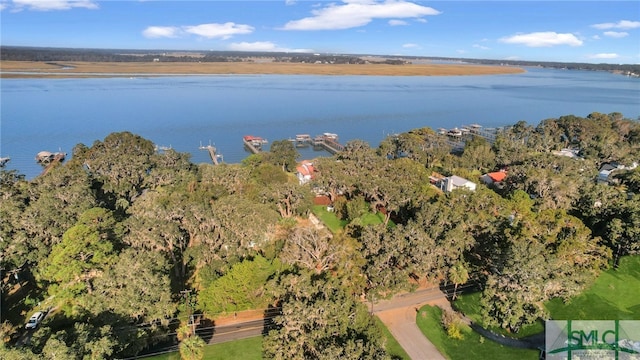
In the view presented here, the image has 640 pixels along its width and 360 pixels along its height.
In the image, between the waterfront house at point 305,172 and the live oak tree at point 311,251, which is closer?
the live oak tree at point 311,251

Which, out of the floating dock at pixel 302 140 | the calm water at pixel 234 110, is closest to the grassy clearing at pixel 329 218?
the calm water at pixel 234 110

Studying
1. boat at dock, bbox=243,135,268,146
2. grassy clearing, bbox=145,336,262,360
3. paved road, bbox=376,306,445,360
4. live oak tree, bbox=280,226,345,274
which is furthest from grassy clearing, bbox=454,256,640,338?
boat at dock, bbox=243,135,268,146

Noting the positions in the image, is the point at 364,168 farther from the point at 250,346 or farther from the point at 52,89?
the point at 52,89

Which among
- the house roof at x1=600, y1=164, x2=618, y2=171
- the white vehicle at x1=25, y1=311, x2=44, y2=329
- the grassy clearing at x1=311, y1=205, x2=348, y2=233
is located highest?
the house roof at x1=600, y1=164, x2=618, y2=171

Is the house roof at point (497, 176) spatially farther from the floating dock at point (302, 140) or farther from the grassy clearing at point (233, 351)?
the floating dock at point (302, 140)

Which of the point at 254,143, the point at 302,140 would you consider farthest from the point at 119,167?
the point at 302,140

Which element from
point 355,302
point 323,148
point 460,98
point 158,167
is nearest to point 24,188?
point 158,167

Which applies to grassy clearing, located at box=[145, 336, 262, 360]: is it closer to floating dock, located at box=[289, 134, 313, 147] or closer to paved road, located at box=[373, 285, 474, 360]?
paved road, located at box=[373, 285, 474, 360]

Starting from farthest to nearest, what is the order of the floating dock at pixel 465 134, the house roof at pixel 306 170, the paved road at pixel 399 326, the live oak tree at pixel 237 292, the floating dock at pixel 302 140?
1. the floating dock at pixel 465 134
2. the floating dock at pixel 302 140
3. the house roof at pixel 306 170
4. the live oak tree at pixel 237 292
5. the paved road at pixel 399 326
